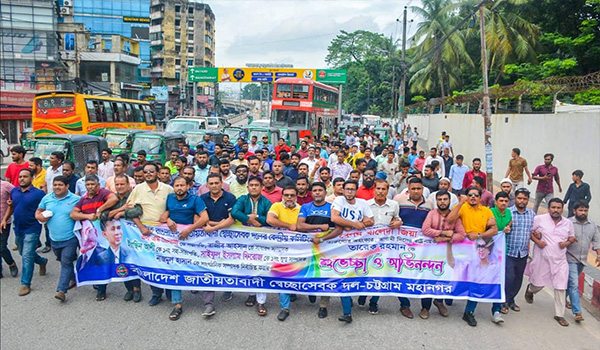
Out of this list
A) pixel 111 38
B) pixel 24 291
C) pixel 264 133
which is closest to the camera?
pixel 24 291

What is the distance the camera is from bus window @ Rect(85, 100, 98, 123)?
71.5 ft

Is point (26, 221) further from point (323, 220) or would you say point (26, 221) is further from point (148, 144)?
point (148, 144)

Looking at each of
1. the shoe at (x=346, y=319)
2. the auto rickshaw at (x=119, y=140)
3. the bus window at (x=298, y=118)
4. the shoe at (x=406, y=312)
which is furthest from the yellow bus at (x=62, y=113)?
the shoe at (x=406, y=312)

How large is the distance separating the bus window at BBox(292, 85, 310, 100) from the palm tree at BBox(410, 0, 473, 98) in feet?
35.6

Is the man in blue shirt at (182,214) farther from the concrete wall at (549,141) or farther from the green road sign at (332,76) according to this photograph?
the green road sign at (332,76)

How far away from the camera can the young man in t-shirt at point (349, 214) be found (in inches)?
224

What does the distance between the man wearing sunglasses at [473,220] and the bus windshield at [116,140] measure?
12.0 meters

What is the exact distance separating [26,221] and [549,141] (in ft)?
43.7

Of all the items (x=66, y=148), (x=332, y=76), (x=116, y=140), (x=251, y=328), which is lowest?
(x=251, y=328)

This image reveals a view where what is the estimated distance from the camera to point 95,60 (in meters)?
51.2

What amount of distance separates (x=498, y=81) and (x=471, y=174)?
26.7m

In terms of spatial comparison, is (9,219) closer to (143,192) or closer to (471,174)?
(143,192)

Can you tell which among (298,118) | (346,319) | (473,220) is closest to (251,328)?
(346,319)

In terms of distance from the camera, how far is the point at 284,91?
25188 mm
